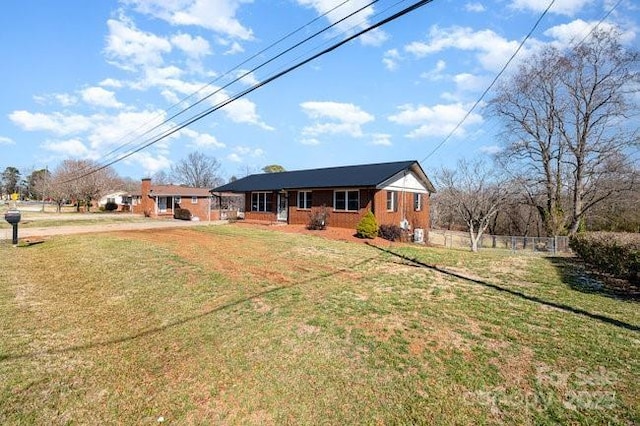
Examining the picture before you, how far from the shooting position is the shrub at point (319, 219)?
2175cm

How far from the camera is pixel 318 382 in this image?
4152mm

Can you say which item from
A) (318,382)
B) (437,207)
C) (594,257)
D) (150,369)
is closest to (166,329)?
(150,369)

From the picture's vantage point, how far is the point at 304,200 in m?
Answer: 24.5

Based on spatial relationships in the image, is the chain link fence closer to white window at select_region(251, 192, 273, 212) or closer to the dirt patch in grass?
the dirt patch in grass

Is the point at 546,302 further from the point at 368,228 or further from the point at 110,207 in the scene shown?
the point at 110,207

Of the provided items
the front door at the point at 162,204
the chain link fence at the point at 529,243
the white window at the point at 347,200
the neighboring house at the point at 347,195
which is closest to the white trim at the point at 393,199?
the neighboring house at the point at 347,195

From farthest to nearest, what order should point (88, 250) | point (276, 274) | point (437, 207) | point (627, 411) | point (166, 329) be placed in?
point (437, 207) < point (88, 250) < point (276, 274) < point (166, 329) < point (627, 411)

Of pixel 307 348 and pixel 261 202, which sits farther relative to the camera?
pixel 261 202

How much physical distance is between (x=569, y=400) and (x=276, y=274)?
6671 mm

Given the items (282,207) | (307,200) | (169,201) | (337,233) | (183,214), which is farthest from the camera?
(169,201)

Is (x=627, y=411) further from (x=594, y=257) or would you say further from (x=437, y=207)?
(x=437, y=207)

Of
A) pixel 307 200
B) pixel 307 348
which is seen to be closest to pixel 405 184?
pixel 307 200

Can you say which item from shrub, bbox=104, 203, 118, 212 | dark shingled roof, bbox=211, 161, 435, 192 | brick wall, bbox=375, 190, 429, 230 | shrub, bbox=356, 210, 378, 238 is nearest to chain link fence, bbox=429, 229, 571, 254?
brick wall, bbox=375, 190, 429, 230

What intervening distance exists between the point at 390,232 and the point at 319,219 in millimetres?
4732
